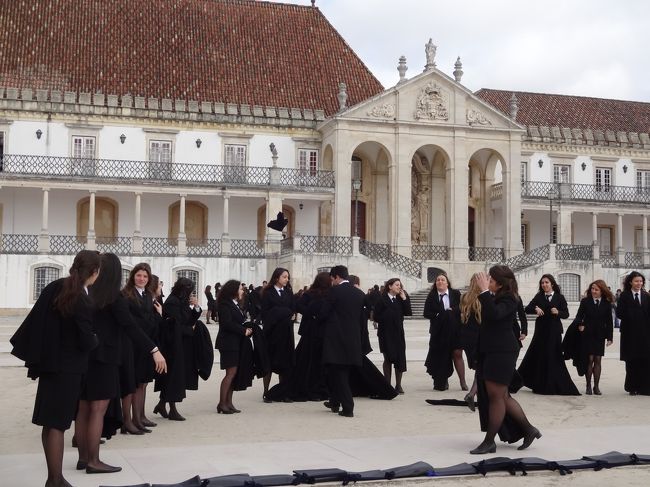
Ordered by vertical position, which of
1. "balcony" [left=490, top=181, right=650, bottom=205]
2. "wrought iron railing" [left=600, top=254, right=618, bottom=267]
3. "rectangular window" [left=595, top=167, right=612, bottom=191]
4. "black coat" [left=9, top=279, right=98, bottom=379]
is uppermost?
"rectangular window" [left=595, top=167, right=612, bottom=191]

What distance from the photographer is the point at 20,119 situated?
3650cm

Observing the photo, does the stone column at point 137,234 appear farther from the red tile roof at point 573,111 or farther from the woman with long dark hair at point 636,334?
the woman with long dark hair at point 636,334

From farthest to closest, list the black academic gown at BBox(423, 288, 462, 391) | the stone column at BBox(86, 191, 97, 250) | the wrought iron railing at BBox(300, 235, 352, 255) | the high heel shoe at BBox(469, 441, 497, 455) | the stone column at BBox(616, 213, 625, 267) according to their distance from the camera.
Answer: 1. the stone column at BBox(616, 213, 625, 267)
2. the wrought iron railing at BBox(300, 235, 352, 255)
3. the stone column at BBox(86, 191, 97, 250)
4. the black academic gown at BBox(423, 288, 462, 391)
5. the high heel shoe at BBox(469, 441, 497, 455)

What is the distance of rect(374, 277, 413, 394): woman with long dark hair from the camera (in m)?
13.2

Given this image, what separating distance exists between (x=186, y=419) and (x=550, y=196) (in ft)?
111

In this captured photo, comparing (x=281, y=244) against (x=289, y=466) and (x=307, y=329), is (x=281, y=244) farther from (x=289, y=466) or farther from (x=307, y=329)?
(x=289, y=466)

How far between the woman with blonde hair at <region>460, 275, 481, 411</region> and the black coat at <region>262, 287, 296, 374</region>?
7.67 ft

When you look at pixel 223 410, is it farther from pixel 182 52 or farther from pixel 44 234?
pixel 182 52

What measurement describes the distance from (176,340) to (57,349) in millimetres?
3757

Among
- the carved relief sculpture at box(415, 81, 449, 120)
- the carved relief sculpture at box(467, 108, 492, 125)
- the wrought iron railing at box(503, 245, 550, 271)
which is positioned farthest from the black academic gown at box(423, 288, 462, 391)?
the carved relief sculpture at box(467, 108, 492, 125)

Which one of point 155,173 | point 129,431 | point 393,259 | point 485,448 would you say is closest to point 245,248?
point 155,173

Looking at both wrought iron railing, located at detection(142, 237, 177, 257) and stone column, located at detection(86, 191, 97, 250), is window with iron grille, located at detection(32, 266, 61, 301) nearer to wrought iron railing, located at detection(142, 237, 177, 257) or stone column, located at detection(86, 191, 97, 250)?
stone column, located at detection(86, 191, 97, 250)

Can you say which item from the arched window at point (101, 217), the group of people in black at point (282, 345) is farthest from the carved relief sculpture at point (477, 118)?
the group of people in black at point (282, 345)

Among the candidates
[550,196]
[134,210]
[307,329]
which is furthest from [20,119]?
[307,329]
